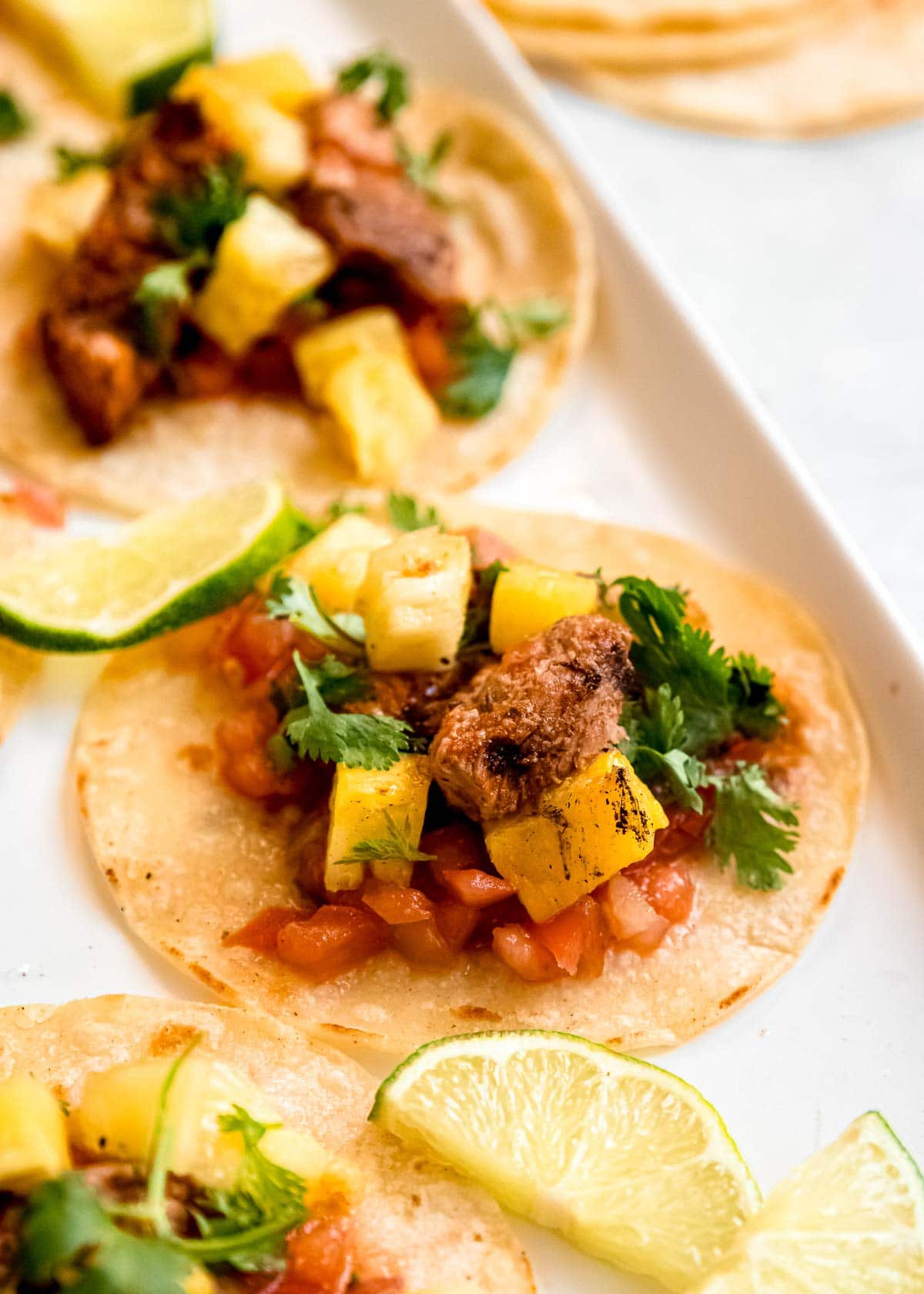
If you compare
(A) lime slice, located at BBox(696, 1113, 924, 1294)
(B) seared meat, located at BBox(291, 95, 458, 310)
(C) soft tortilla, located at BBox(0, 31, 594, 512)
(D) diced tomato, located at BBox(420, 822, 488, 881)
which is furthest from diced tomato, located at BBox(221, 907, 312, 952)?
(B) seared meat, located at BBox(291, 95, 458, 310)

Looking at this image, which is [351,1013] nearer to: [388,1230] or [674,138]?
[388,1230]

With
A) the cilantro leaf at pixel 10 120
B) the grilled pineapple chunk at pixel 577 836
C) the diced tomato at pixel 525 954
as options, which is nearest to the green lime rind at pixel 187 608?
the grilled pineapple chunk at pixel 577 836

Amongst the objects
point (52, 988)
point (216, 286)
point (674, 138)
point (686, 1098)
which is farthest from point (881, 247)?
point (52, 988)

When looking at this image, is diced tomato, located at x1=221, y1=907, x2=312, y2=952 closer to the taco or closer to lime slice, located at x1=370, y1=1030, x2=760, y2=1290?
the taco

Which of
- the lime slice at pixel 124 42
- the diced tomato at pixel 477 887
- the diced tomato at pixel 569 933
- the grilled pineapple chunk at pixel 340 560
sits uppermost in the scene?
the lime slice at pixel 124 42

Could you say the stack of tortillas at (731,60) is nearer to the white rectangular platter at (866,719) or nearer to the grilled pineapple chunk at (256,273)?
the white rectangular platter at (866,719)
